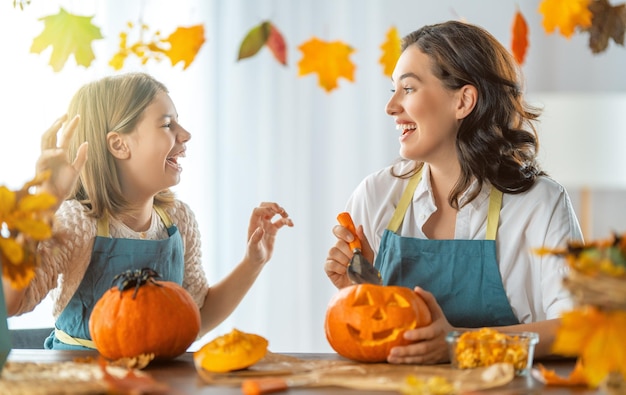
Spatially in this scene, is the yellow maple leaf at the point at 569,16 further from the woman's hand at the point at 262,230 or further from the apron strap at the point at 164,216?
the apron strap at the point at 164,216

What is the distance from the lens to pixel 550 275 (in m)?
1.62

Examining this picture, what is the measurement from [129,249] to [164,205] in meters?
0.26

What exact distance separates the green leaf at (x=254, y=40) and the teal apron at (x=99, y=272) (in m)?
0.59

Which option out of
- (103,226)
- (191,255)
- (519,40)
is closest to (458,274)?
(191,255)

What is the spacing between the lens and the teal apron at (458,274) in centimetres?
164

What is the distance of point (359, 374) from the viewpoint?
1.18 m

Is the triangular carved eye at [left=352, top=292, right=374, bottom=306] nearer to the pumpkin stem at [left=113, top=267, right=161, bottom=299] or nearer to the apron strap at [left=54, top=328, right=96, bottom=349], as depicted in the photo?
the pumpkin stem at [left=113, top=267, right=161, bottom=299]

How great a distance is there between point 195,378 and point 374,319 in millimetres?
295

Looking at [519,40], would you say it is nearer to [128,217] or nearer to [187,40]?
[187,40]

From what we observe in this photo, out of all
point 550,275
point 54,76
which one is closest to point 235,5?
point 54,76

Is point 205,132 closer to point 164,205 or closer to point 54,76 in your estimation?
point 54,76

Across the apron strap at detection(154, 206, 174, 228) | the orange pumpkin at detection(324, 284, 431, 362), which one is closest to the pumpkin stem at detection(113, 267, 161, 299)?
the orange pumpkin at detection(324, 284, 431, 362)

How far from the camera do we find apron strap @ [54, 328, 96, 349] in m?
1.67

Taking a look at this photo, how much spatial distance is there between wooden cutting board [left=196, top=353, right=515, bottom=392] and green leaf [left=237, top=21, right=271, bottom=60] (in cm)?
49
